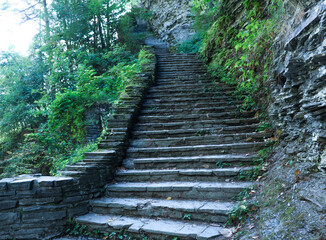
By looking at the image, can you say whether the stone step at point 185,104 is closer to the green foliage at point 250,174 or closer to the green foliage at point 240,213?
the green foliage at point 250,174

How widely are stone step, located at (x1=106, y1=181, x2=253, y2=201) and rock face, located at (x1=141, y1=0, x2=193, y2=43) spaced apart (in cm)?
1358

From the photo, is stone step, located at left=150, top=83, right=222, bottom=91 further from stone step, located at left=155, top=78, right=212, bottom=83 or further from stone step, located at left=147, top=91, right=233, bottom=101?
stone step, located at left=147, top=91, right=233, bottom=101

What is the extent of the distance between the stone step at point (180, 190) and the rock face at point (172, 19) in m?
13.6

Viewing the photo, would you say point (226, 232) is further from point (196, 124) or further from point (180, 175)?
point (196, 124)

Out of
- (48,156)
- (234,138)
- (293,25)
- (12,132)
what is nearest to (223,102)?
(234,138)

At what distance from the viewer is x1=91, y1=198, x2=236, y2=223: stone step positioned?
3.12 metres

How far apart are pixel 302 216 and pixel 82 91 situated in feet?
24.8

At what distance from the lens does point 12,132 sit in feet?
38.5

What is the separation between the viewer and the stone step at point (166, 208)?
312cm

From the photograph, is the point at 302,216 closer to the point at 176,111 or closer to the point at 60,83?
the point at 176,111

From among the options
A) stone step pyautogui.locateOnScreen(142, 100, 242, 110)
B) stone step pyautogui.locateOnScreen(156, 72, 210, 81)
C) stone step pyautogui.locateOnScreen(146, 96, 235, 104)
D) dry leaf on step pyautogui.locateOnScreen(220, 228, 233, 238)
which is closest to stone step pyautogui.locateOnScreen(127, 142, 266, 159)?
dry leaf on step pyautogui.locateOnScreen(220, 228, 233, 238)

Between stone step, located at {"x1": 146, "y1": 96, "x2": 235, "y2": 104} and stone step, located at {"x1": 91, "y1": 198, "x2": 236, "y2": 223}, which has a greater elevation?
stone step, located at {"x1": 146, "y1": 96, "x2": 235, "y2": 104}

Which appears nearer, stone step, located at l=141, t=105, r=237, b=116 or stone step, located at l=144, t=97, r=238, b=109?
stone step, located at l=141, t=105, r=237, b=116

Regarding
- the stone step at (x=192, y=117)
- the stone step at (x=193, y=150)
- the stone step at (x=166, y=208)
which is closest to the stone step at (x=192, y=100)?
the stone step at (x=192, y=117)
